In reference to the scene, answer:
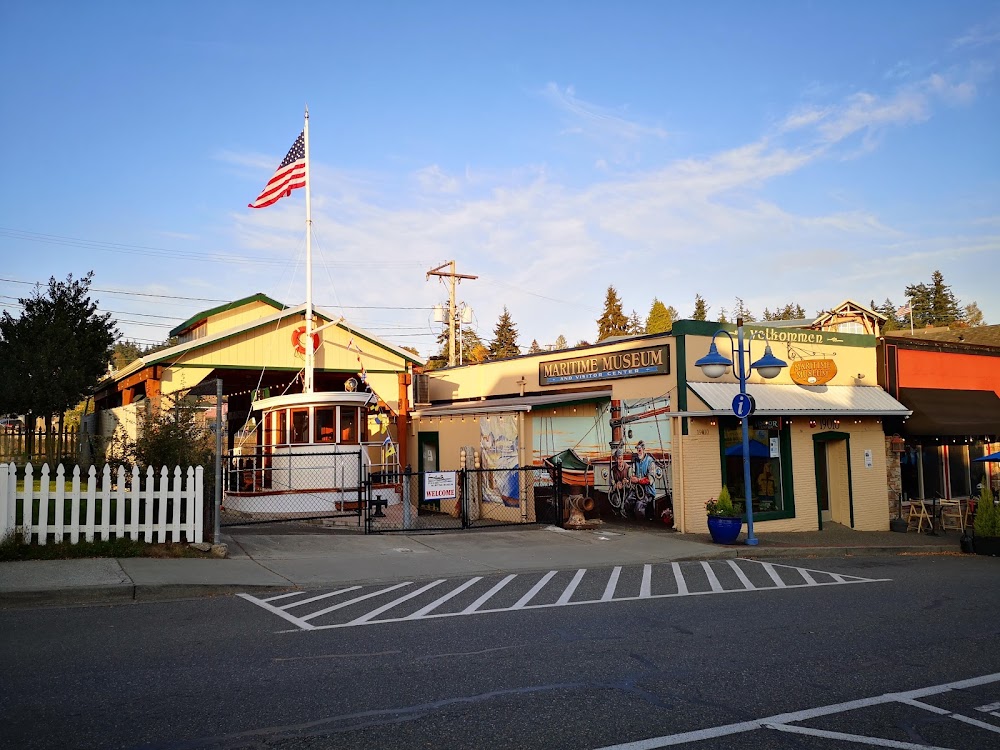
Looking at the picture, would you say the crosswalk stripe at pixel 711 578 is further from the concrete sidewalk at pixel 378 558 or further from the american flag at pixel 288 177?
the american flag at pixel 288 177

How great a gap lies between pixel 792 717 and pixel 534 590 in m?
5.55

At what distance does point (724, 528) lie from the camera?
15844 mm

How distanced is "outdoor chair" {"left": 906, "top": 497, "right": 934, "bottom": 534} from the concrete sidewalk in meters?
0.58

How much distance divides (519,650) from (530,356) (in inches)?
599

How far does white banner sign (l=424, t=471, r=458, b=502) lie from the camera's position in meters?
17.1

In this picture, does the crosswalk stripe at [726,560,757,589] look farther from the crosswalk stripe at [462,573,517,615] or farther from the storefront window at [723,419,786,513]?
the storefront window at [723,419,786,513]

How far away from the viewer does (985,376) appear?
23781 millimetres

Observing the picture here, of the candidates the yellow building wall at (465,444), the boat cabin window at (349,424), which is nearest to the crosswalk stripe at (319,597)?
the yellow building wall at (465,444)

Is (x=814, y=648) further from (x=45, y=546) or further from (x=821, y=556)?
(x=45, y=546)

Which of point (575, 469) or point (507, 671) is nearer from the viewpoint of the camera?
point (507, 671)

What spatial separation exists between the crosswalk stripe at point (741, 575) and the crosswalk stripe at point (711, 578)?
37 cm

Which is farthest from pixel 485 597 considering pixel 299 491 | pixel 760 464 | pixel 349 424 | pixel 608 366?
pixel 349 424

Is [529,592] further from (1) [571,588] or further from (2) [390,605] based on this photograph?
(2) [390,605]

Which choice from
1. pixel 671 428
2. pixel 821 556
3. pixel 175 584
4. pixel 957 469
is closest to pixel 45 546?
pixel 175 584
